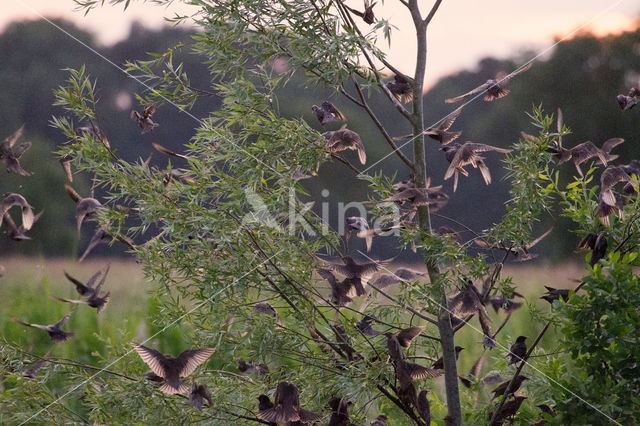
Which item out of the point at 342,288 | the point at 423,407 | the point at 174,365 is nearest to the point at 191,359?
the point at 174,365

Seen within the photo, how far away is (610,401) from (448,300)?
58 cm

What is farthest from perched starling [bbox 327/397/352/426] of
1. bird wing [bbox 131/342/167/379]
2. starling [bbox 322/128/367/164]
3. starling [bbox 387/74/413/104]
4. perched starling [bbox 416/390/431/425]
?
starling [bbox 387/74/413/104]

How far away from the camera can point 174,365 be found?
6.36ft

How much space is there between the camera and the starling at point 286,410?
1942 millimetres

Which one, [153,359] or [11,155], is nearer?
[153,359]

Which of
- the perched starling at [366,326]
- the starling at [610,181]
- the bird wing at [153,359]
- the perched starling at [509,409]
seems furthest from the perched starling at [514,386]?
the bird wing at [153,359]

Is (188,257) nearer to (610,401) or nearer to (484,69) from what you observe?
(610,401)

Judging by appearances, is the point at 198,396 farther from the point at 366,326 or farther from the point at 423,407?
the point at 423,407

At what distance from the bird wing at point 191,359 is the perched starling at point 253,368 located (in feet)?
1.48

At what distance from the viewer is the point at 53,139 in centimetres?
505

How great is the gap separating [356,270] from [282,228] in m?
0.31

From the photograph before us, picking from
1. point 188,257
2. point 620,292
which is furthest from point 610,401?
point 188,257

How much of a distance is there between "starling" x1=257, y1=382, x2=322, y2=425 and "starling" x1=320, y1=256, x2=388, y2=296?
366mm

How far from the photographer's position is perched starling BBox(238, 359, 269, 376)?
7.87 ft
